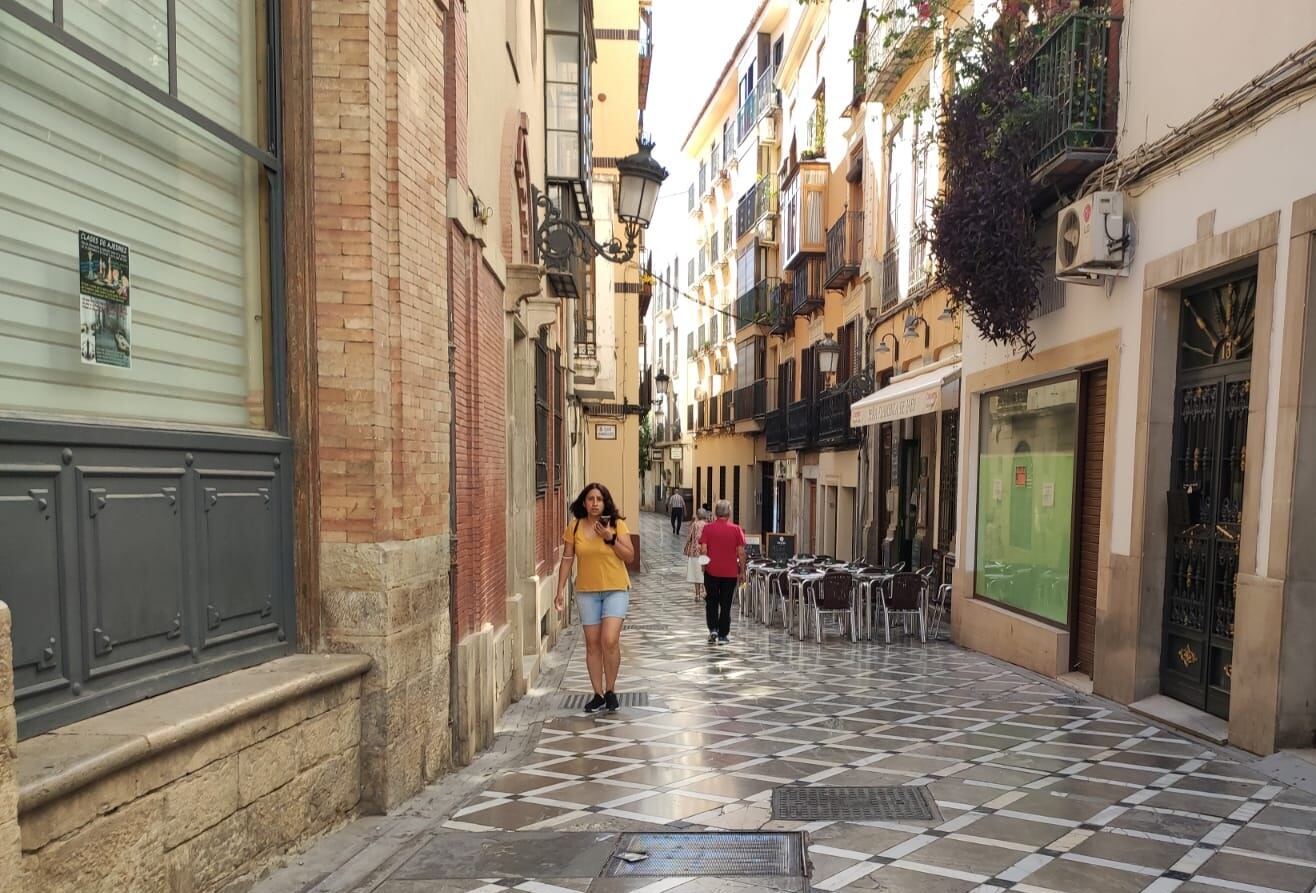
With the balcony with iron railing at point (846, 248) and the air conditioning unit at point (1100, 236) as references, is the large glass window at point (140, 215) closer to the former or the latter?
the air conditioning unit at point (1100, 236)

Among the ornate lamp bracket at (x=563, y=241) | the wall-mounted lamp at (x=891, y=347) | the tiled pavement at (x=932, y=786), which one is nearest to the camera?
the tiled pavement at (x=932, y=786)

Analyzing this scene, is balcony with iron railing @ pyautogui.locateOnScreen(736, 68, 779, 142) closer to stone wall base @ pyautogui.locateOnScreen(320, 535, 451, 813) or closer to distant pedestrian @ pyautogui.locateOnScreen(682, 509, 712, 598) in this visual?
distant pedestrian @ pyautogui.locateOnScreen(682, 509, 712, 598)

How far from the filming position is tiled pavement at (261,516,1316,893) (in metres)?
4.11

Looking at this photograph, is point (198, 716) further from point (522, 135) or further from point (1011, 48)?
point (1011, 48)

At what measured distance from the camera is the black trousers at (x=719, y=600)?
1147 centimetres

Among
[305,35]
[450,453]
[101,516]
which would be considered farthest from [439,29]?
[101,516]

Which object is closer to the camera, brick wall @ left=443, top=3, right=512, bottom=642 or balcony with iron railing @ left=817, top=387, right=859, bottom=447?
brick wall @ left=443, top=3, right=512, bottom=642

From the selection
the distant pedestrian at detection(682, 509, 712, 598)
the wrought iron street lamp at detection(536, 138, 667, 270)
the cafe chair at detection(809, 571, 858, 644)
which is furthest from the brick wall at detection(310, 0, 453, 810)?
the distant pedestrian at detection(682, 509, 712, 598)

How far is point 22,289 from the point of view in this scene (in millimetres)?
3186

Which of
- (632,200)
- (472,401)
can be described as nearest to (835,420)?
(632,200)

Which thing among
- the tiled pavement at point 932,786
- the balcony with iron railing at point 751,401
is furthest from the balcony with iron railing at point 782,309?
the tiled pavement at point 932,786

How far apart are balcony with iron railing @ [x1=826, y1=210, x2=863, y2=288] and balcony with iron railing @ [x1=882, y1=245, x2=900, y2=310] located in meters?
1.68

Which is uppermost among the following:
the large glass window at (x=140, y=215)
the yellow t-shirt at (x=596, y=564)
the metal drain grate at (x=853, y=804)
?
the large glass window at (x=140, y=215)

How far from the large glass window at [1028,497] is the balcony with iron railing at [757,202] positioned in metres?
19.1
